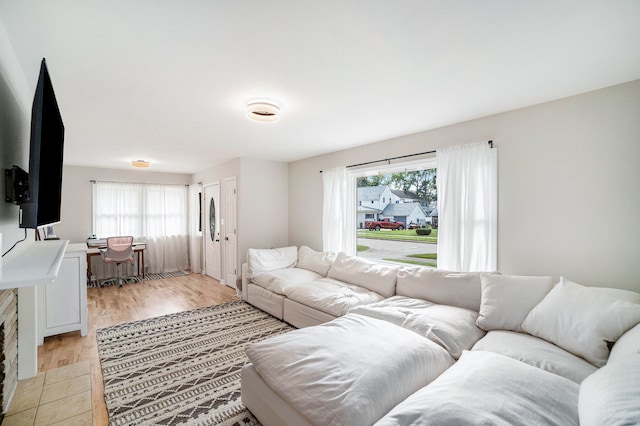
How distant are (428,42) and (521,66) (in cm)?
80

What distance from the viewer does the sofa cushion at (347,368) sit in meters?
1.42

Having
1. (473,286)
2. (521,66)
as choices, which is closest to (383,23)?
(521,66)

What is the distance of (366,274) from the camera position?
3598 mm

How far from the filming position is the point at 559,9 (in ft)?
4.61

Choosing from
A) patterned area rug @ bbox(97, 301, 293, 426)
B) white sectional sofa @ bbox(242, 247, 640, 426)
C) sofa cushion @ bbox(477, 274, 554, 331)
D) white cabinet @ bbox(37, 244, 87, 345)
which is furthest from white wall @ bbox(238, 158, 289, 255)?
sofa cushion @ bbox(477, 274, 554, 331)

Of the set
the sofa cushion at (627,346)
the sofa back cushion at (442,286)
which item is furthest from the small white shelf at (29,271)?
the sofa back cushion at (442,286)

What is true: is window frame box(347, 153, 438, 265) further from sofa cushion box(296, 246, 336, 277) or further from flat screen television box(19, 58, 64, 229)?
flat screen television box(19, 58, 64, 229)

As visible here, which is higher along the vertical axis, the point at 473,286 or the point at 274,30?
the point at 274,30

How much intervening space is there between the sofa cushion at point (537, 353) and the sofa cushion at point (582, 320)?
0.06 meters

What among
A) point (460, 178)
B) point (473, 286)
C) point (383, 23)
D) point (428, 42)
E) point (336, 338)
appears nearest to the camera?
point (383, 23)

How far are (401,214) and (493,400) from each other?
2927 mm

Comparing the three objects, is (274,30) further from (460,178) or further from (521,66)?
(460,178)

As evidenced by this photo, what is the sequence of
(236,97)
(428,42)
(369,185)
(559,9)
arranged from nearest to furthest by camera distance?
(559,9), (428,42), (236,97), (369,185)

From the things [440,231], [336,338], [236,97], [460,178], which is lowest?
[336,338]
